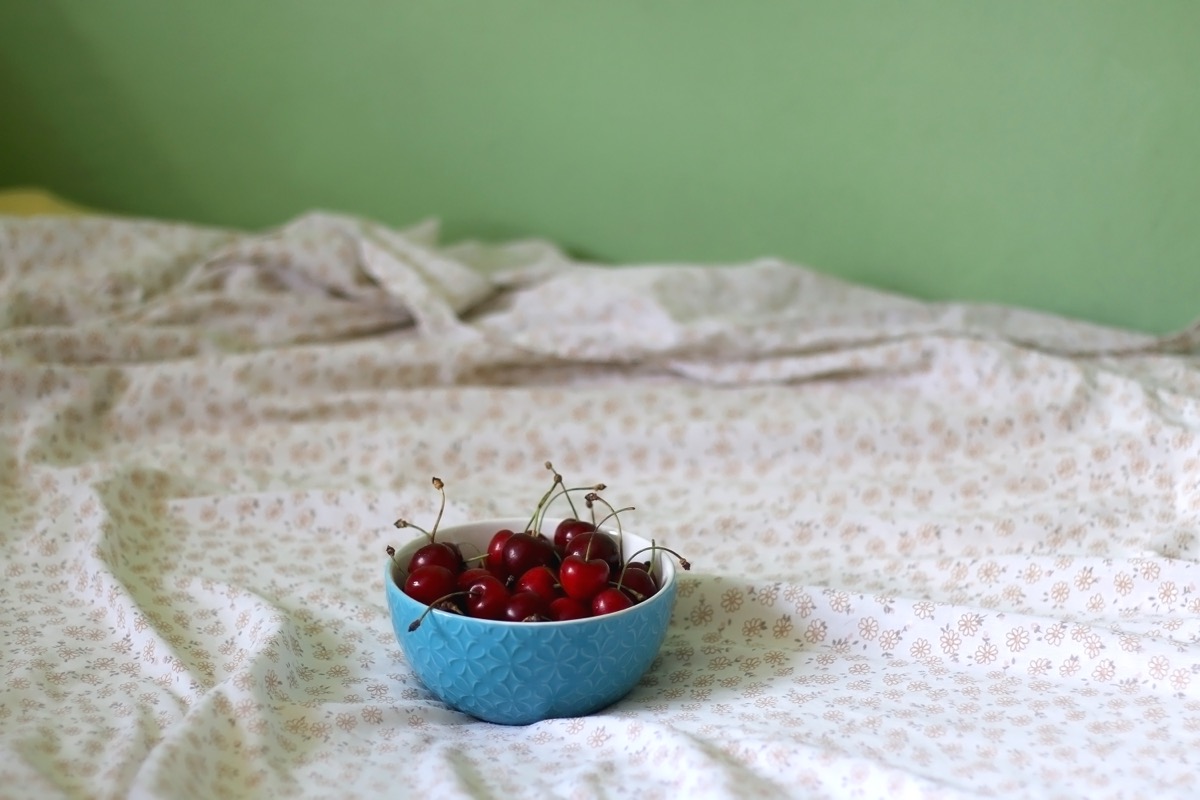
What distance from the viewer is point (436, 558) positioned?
2.97 feet

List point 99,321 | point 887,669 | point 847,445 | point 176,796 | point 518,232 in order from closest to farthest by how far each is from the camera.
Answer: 1. point 176,796
2. point 887,669
3. point 847,445
4. point 99,321
5. point 518,232

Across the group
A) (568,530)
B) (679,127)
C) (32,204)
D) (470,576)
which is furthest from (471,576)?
(32,204)

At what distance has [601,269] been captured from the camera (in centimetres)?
176

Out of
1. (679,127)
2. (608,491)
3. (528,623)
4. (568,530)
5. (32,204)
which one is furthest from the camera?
(32,204)

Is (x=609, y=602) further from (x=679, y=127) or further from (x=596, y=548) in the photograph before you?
(x=679, y=127)

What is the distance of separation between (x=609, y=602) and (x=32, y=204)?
5.24ft

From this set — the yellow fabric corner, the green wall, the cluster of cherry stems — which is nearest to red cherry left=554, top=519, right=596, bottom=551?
the cluster of cherry stems

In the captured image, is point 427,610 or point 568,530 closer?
point 427,610

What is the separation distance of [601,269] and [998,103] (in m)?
0.62

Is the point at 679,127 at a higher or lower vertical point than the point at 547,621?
higher

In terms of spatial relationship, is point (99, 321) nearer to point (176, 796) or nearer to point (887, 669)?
point (176, 796)

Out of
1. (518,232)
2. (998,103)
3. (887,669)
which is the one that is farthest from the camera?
(518,232)

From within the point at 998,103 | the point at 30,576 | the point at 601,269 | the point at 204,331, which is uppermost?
the point at 998,103

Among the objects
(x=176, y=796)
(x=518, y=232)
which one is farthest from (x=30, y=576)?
(x=518, y=232)
